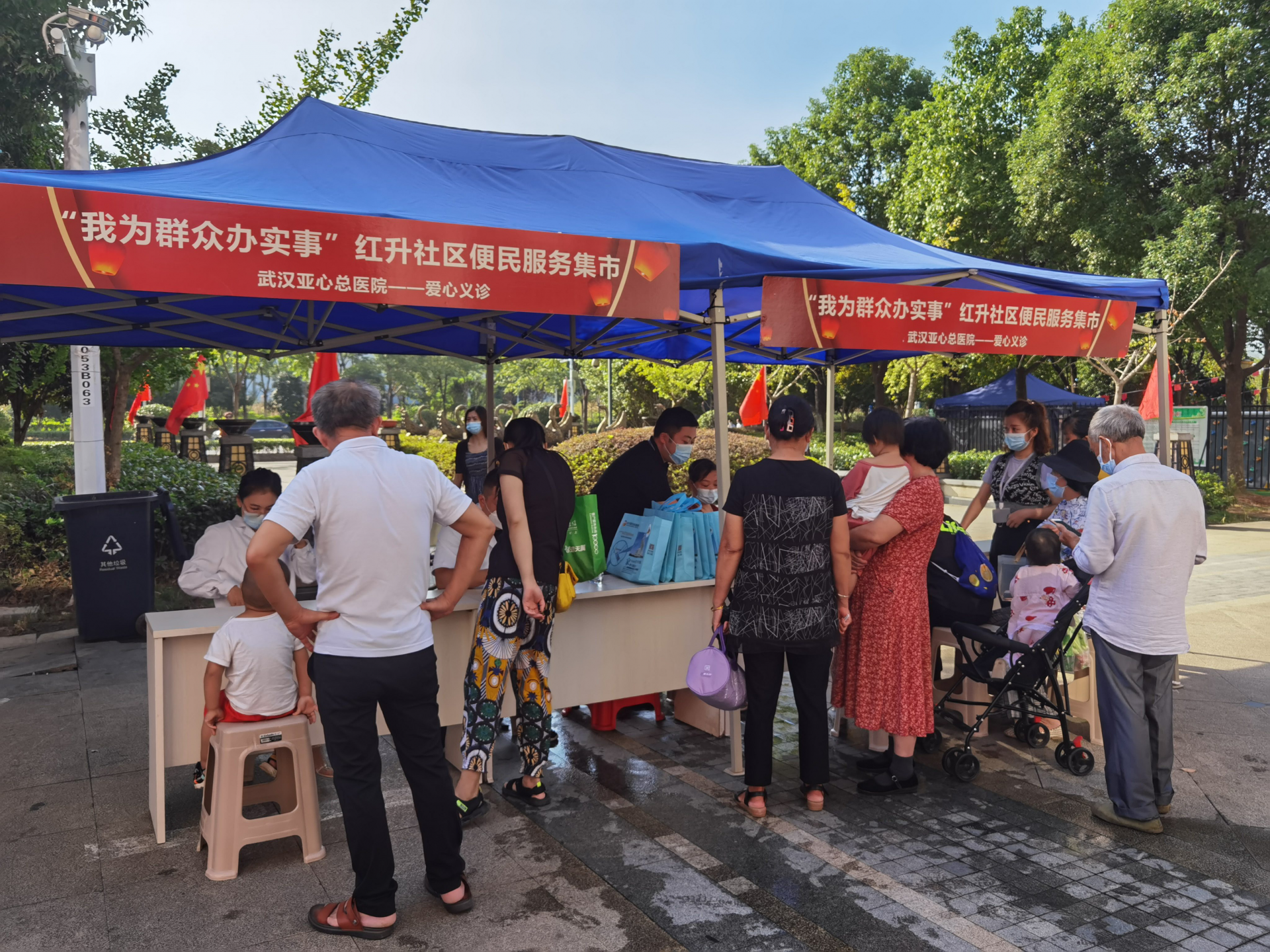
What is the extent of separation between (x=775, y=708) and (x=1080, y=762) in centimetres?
172

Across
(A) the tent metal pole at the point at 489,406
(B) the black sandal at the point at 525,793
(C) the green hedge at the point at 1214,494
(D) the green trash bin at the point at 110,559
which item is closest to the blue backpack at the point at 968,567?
(B) the black sandal at the point at 525,793

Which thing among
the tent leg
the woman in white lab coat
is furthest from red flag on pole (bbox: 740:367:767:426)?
the woman in white lab coat

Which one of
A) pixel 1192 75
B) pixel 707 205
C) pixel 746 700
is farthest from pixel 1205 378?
pixel 746 700

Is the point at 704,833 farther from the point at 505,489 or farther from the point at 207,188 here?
the point at 207,188

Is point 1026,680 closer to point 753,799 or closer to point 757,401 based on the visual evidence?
point 753,799

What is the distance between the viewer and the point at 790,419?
3.68 metres

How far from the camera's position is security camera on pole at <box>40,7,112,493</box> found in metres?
7.13

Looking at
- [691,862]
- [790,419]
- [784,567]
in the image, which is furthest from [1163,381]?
[691,862]

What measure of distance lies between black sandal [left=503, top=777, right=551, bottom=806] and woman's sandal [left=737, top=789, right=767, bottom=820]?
86 centimetres

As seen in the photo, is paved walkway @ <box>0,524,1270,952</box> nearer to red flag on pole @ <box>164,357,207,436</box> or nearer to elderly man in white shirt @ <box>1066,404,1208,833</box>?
elderly man in white shirt @ <box>1066,404,1208,833</box>

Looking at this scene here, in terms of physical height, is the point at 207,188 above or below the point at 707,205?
below

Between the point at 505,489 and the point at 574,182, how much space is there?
2256mm

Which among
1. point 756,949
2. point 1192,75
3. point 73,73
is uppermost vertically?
point 1192,75

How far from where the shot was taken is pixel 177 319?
5.46 m
